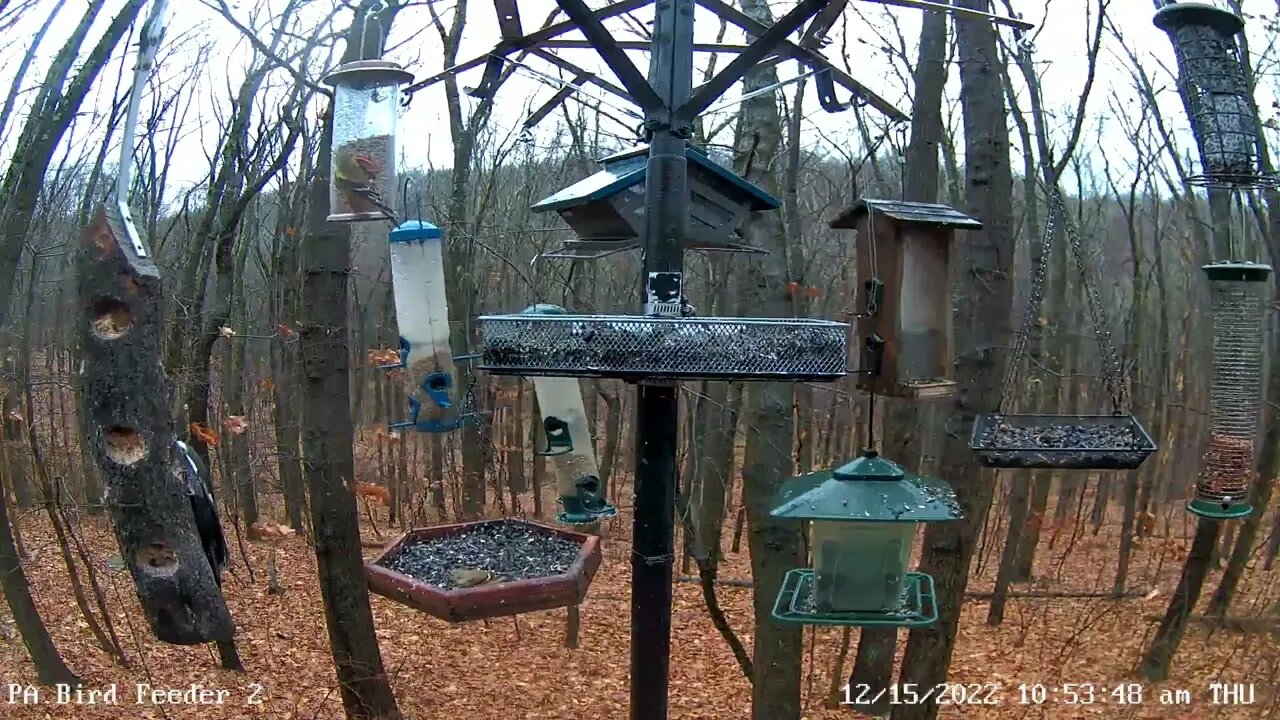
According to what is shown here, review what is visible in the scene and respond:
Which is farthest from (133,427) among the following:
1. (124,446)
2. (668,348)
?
(668,348)

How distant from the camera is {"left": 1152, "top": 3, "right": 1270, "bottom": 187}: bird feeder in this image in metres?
3.80

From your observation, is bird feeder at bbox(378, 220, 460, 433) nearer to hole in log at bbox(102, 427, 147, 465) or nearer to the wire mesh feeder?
hole in log at bbox(102, 427, 147, 465)

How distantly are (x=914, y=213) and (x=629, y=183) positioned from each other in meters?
1.29

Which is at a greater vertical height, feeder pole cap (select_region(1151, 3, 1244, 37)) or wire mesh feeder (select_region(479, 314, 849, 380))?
feeder pole cap (select_region(1151, 3, 1244, 37))

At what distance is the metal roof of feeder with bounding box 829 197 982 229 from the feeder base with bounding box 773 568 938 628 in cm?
125

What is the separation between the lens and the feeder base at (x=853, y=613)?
304 centimetres

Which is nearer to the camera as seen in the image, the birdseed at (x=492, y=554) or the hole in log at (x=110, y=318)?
the hole in log at (x=110, y=318)

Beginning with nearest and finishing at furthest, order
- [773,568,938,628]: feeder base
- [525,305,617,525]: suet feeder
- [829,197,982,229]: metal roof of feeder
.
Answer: [773,568,938,628]: feeder base, [829,197,982,229]: metal roof of feeder, [525,305,617,525]: suet feeder

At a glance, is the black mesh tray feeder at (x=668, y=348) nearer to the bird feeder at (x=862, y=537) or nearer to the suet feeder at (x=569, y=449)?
the bird feeder at (x=862, y=537)

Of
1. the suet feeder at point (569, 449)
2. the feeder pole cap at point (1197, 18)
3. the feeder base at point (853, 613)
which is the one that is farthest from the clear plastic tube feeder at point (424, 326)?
the feeder pole cap at point (1197, 18)

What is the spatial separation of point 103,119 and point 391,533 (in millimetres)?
7229

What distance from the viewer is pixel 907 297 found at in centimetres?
361

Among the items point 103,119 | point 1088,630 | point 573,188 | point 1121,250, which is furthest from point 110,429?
point 1121,250

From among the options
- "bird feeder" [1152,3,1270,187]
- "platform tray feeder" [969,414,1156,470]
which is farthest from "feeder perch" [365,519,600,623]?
"bird feeder" [1152,3,1270,187]
